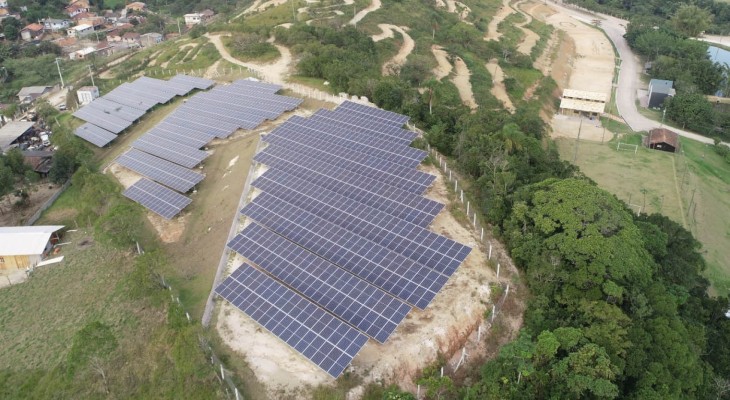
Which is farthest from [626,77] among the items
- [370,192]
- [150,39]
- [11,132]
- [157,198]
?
[150,39]

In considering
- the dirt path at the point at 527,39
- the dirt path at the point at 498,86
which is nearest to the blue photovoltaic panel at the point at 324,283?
the dirt path at the point at 498,86

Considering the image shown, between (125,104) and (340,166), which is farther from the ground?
(340,166)

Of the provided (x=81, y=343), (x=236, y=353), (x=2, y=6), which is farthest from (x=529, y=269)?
(x=2, y=6)

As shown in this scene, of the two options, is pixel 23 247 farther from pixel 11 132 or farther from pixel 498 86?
pixel 498 86

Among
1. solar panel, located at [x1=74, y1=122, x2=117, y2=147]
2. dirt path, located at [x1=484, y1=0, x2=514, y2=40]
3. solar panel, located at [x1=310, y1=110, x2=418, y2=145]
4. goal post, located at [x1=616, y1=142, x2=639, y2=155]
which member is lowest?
goal post, located at [x1=616, y1=142, x2=639, y2=155]

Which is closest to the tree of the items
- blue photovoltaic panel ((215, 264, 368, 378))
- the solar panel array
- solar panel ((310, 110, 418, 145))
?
solar panel ((310, 110, 418, 145))

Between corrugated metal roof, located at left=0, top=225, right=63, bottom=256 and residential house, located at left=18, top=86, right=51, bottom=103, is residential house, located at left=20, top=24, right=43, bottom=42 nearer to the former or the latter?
residential house, located at left=18, top=86, right=51, bottom=103

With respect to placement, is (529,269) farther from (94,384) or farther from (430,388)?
(94,384)

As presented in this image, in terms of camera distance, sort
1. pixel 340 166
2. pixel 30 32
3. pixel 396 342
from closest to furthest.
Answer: pixel 396 342, pixel 340 166, pixel 30 32
